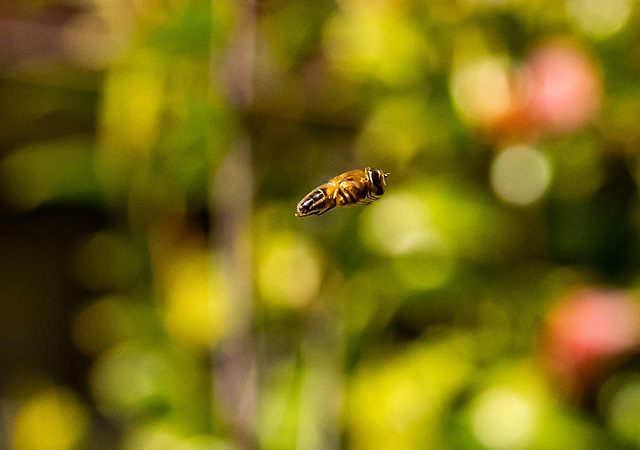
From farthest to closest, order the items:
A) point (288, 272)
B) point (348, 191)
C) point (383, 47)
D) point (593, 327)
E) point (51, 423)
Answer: point (51, 423), point (288, 272), point (383, 47), point (593, 327), point (348, 191)

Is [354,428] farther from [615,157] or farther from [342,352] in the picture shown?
[615,157]

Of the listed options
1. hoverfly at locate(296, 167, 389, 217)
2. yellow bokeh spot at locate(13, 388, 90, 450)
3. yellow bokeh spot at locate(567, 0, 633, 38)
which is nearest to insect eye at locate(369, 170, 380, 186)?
hoverfly at locate(296, 167, 389, 217)

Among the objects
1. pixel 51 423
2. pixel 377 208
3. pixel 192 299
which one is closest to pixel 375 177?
pixel 377 208

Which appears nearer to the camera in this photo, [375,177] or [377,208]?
[375,177]

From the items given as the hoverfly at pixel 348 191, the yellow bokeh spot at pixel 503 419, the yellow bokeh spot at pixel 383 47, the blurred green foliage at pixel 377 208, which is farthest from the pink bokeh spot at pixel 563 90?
the hoverfly at pixel 348 191

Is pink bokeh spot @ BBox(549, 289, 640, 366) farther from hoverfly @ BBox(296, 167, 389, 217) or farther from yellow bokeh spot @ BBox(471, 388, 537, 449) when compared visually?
hoverfly @ BBox(296, 167, 389, 217)

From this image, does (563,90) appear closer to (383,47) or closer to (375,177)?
(383,47)
